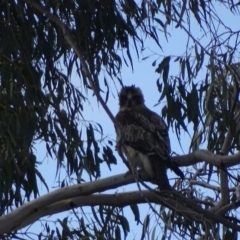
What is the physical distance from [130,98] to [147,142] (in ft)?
3.12

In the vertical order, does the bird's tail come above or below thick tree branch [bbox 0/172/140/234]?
above

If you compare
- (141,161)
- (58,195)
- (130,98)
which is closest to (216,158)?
(58,195)

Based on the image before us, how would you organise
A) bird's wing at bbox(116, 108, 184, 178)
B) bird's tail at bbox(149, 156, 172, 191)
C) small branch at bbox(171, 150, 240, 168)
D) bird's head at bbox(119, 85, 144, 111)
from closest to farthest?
small branch at bbox(171, 150, 240, 168) → bird's tail at bbox(149, 156, 172, 191) → bird's wing at bbox(116, 108, 184, 178) → bird's head at bbox(119, 85, 144, 111)

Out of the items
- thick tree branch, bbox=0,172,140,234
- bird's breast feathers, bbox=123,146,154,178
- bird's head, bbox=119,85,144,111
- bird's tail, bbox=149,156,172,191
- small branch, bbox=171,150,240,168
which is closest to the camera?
small branch, bbox=171,150,240,168

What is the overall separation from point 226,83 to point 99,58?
32.7 inches

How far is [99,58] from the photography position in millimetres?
5160

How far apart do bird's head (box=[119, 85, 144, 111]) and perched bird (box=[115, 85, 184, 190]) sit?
0.17 feet

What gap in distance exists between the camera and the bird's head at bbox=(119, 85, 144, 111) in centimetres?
623

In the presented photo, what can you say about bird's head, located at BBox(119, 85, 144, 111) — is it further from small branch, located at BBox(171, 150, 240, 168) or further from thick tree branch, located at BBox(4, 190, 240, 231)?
small branch, located at BBox(171, 150, 240, 168)

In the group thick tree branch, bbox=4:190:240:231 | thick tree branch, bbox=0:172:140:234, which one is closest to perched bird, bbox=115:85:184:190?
thick tree branch, bbox=4:190:240:231

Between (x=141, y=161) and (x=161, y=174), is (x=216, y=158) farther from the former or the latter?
(x=141, y=161)

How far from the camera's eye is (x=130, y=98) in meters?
6.27

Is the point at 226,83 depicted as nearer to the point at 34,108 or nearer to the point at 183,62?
the point at 183,62

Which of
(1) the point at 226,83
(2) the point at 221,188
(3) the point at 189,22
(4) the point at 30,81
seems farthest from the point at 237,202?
(4) the point at 30,81
